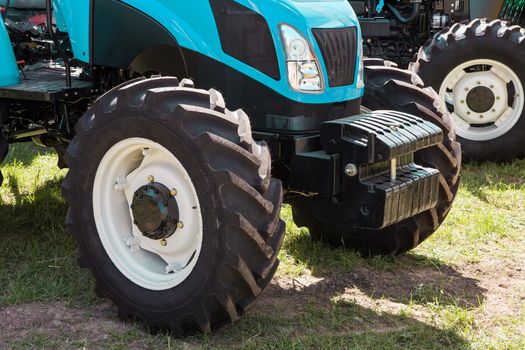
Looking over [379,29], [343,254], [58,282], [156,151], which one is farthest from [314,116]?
[379,29]

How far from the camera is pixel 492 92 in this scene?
22.2ft

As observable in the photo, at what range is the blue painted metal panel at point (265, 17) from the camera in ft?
12.0

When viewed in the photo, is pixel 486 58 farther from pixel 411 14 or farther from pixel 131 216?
pixel 131 216

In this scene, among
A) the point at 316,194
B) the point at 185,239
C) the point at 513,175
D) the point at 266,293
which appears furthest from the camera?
the point at 513,175

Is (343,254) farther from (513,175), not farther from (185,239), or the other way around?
(513,175)

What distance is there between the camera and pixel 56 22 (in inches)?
179

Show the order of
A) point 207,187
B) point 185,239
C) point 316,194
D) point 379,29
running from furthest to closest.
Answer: point 379,29
point 316,194
point 185,239
point 207,187

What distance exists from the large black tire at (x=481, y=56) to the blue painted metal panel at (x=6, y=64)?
3.67 m

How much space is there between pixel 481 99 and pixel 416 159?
9.14ft

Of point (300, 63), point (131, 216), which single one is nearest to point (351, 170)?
point (300, 63)

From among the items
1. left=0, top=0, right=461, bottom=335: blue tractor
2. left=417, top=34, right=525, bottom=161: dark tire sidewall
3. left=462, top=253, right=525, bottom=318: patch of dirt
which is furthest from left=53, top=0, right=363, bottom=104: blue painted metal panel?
left=417, top=34, right=525, bottom=161: dark tire sidewall

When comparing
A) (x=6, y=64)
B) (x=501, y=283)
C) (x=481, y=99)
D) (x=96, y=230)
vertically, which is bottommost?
(x=501, y=283)

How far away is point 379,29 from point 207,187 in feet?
16.5

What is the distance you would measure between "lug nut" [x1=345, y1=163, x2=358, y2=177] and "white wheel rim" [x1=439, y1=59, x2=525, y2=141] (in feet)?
11.2
